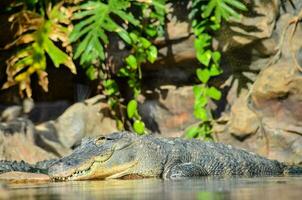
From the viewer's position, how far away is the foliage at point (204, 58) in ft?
30.8

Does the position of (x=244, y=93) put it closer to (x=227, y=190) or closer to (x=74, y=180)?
(x=74, y=180)

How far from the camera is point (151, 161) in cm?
704

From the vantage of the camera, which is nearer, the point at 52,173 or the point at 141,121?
the point at 52,173

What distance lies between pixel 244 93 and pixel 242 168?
2355mm

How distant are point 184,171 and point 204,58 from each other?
2836 millimetres

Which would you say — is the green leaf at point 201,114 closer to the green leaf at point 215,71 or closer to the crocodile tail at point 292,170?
the green leaf at point 215,71

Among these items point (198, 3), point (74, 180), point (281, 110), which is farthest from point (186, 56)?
point (74, 180)

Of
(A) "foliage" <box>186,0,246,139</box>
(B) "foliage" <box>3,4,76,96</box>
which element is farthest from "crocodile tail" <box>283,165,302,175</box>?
(B) "foliage" <box>3,4,76,96</box>

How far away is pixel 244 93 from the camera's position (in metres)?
9.62

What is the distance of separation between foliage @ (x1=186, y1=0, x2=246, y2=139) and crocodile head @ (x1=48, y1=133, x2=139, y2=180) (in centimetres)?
241

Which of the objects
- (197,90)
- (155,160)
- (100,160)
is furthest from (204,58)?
(100,160)

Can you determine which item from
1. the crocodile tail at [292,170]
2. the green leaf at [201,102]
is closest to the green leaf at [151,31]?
the green leaf at [201,102]

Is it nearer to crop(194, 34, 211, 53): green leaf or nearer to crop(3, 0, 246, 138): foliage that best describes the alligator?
crop(3, 0, 246, 138): foliage

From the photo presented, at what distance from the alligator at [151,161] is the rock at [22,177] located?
11cm
